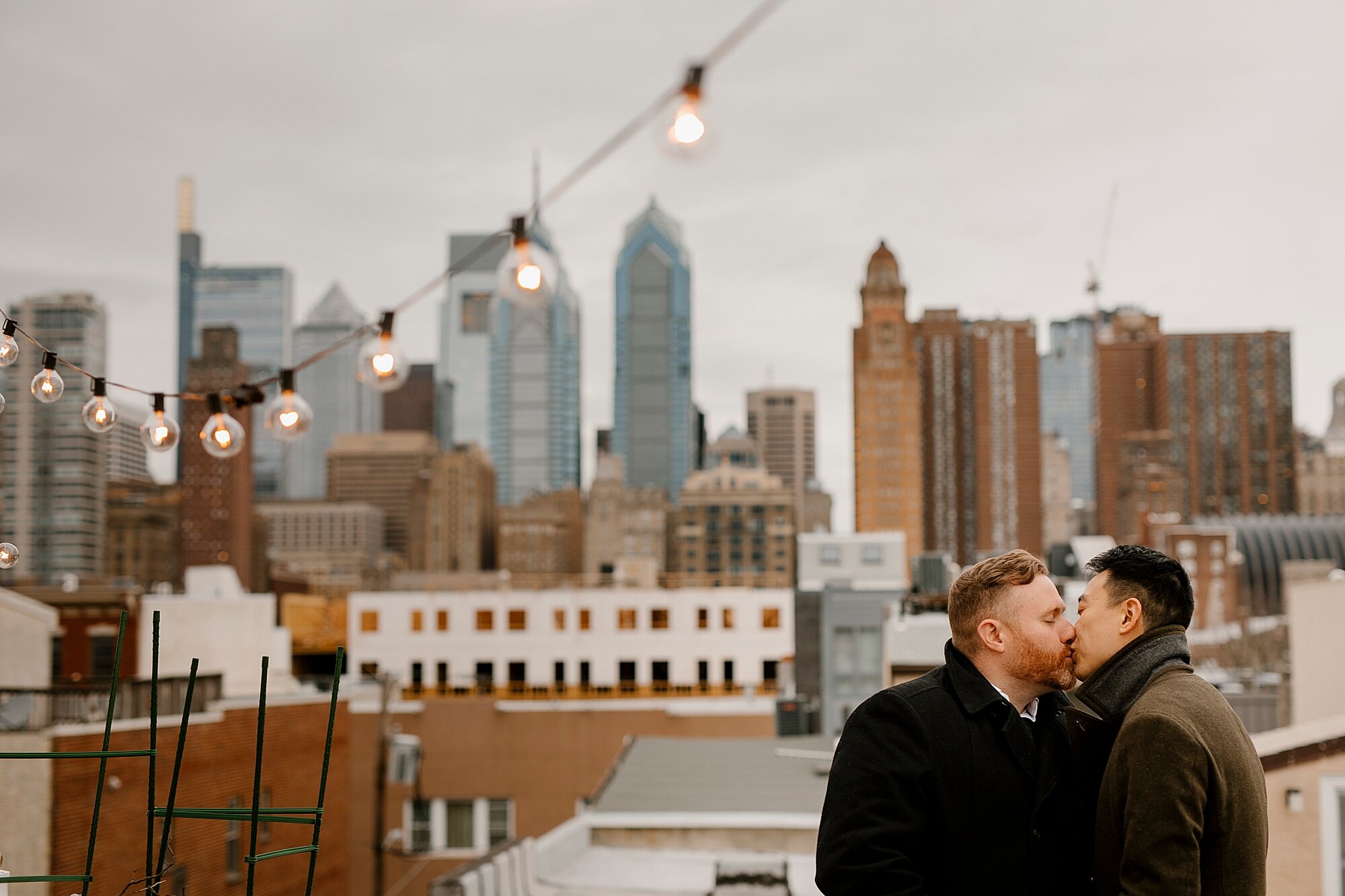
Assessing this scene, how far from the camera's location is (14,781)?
47.6 feet

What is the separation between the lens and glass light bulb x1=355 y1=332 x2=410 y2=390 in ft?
21.9

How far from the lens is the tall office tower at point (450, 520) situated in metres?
191

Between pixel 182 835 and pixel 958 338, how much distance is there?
618 ft

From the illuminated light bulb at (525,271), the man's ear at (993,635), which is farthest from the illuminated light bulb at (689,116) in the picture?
the man's ear at (993,635)

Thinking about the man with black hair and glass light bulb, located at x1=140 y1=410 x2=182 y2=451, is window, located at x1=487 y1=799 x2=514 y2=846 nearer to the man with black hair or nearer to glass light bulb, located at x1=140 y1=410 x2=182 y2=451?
glass light bulb, located at x1=140 y1=410 x2=182 y2=451

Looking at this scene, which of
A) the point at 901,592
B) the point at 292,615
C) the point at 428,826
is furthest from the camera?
the point at 292,615

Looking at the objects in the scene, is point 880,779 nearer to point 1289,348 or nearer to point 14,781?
point 14,781

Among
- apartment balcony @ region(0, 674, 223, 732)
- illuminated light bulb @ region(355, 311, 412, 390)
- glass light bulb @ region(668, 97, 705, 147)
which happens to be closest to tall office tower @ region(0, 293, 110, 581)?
apartment balcony @ region(0, 674, 223, 732)

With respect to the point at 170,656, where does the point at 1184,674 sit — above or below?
above

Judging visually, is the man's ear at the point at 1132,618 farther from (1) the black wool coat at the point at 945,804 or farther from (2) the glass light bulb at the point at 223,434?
(2) the glass light bulb at the point at 223,434

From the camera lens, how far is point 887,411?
166 m

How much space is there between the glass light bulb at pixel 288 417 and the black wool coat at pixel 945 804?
4676 mm

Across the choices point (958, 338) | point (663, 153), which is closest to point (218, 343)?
point (958, 338)

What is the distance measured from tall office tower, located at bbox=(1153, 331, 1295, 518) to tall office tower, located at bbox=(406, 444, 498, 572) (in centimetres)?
10761
